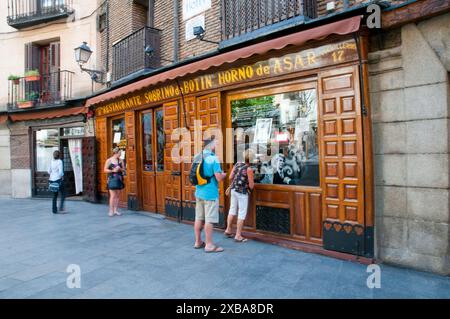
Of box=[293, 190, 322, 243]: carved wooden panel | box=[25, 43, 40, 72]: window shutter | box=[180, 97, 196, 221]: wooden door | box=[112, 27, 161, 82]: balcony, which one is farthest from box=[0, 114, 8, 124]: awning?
box=[293, 190, 322, 243]: carved wooden panel

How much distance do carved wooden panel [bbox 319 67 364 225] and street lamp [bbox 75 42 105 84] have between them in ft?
27.8

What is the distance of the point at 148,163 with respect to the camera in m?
9.49

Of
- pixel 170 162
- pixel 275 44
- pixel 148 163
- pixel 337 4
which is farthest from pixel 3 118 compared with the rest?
pixel 337 4

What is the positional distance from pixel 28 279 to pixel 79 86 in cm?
937

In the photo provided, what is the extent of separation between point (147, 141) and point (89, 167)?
3.19m

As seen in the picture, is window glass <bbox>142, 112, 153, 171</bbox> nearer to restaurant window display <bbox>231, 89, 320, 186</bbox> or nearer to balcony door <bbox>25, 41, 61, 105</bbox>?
restaurant window display <bbox>231, 89, 320, 186</bbox>

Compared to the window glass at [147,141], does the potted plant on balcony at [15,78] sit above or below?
above

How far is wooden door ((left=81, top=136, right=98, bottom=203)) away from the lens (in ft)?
36.9

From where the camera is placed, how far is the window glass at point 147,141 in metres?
9.33

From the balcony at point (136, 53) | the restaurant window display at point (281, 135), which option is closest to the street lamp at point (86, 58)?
the balcony at point (136, 53)

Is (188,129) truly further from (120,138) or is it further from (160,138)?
(120,138)

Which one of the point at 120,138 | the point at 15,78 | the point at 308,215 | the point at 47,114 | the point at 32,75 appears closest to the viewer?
the point at 308,215

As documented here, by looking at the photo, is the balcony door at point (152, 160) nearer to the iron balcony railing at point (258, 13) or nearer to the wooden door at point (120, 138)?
the wooden door at point (120, 138)
